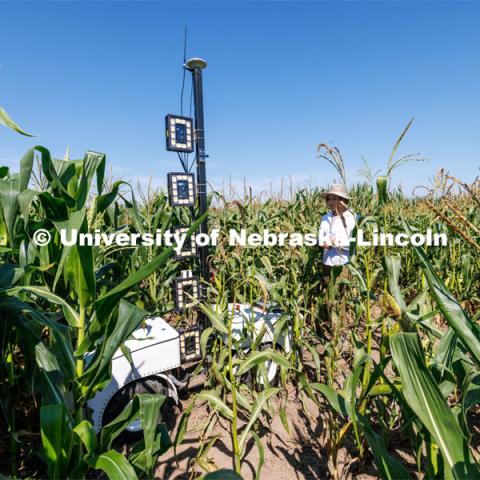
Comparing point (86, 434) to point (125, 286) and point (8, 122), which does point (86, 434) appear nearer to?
point (125, 286)

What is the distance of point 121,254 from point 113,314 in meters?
1.46

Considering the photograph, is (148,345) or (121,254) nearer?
(148,345)

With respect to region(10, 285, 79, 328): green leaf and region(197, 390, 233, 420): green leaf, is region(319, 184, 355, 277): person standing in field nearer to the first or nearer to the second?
region(197, 390, 233, 420): green leaf

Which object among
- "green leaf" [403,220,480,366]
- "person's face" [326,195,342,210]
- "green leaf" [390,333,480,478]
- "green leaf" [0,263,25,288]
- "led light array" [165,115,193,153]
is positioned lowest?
"green leaf" [390,333,480,478]

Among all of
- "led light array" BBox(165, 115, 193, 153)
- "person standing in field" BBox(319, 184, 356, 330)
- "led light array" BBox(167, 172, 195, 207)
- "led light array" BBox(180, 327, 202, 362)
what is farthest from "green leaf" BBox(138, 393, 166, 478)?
"person standing in field" BBox(319, 184, 356, 330)

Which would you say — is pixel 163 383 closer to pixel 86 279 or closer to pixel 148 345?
pixel 148 345

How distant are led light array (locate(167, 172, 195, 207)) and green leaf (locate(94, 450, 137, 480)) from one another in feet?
5.65

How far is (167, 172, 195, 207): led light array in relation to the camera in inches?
95.2

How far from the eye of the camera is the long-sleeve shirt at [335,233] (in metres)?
2.94

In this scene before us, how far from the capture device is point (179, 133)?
2443mm

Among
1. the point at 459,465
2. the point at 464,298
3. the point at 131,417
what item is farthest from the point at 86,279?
the point at 464,298

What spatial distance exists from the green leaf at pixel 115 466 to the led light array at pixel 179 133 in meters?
1.98

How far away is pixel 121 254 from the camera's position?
246 centimetres

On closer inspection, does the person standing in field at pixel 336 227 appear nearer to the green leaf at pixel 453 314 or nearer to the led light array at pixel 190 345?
the led light array at pixel 190 345
